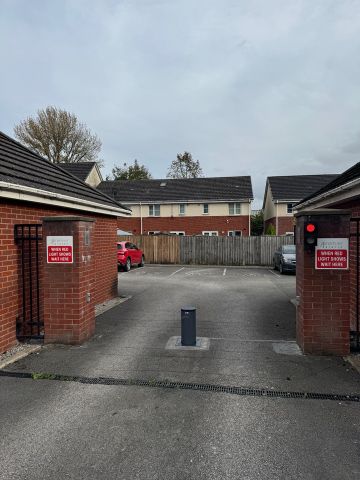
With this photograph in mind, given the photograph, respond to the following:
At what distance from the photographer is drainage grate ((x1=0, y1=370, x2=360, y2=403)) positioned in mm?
4316

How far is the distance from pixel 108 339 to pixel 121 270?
14479 mm

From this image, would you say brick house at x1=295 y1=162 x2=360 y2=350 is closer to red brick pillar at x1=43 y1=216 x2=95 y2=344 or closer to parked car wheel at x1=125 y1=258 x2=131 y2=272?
red brick pillar at x1=43 y1=216 x2=95 y2=344

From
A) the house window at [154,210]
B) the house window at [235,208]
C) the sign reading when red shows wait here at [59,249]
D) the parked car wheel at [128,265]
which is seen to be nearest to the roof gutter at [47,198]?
the sign reading when red shows wait here at [59,249]

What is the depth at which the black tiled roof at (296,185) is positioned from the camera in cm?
3528

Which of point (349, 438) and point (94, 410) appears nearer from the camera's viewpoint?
point (349, 438)

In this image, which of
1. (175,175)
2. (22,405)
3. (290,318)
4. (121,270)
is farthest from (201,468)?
(175,175)

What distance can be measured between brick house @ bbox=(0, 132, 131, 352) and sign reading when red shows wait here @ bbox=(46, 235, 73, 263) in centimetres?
43

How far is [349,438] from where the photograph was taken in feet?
11.3

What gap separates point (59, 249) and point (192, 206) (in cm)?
2887

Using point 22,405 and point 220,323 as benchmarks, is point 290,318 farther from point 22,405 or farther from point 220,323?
point 22,405

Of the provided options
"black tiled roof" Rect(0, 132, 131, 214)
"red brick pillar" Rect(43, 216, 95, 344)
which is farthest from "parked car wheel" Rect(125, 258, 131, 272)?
"red brick pillar" Rect(43, 216, 95, 344)

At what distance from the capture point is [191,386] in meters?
4.62

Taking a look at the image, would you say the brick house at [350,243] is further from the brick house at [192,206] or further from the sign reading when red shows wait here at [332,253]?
the brick house at [192,206]

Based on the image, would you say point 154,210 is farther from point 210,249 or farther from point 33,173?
point 33,173
